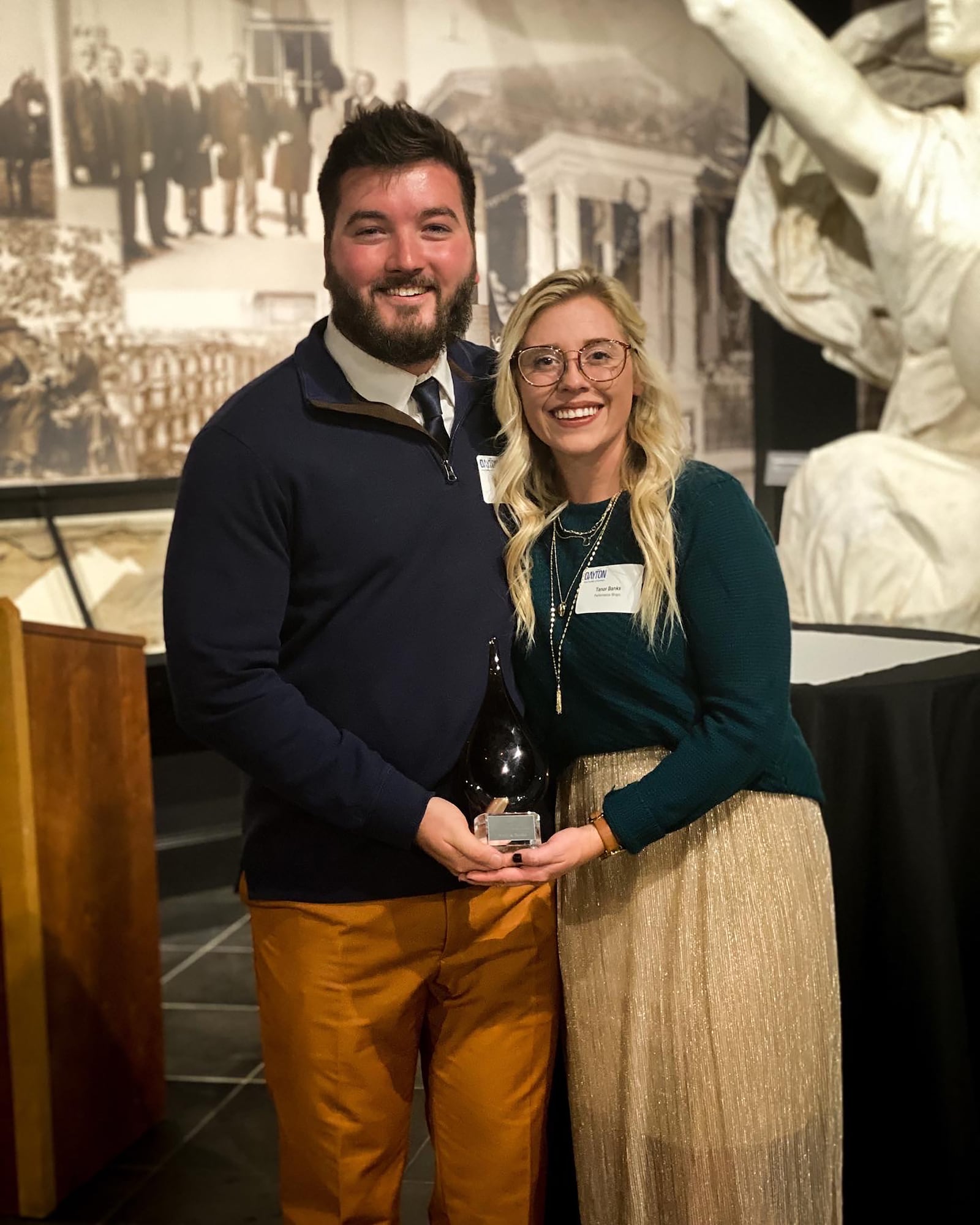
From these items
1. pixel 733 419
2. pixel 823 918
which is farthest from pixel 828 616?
pixel 733 419

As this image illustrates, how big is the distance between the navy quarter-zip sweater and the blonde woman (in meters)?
0.10

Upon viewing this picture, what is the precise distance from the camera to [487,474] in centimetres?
178

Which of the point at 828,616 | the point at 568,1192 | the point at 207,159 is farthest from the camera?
the point at 207,159

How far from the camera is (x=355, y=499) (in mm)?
1665

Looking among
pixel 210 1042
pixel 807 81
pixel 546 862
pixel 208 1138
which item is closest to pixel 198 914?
pixel 210 1042

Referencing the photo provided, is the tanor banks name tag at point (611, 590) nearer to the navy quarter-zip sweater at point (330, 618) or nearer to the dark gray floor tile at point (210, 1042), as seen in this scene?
the navy quarter-zip sweater at point (330, 618)

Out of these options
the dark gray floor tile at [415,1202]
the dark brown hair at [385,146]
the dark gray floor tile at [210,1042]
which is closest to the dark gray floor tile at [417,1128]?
the dark gray floor tile at [415,1202]

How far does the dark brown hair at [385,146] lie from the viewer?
1.66m

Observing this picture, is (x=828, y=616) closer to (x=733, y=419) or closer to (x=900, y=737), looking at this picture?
(x=900, y=737)

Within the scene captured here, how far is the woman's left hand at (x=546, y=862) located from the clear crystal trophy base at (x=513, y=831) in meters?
0.01

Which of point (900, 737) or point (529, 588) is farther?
point (900, 737)

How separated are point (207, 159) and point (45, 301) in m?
1.20

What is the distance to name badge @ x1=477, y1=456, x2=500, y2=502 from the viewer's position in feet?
5.80

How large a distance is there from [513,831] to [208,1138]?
6.12ft
